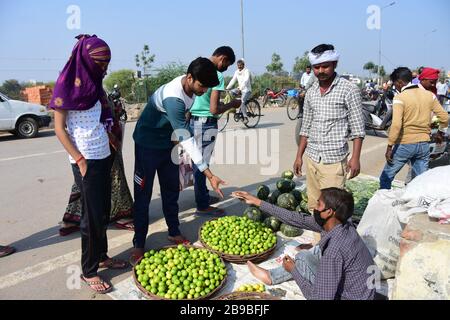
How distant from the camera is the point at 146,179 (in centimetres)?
340

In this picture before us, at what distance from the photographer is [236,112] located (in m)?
11.8

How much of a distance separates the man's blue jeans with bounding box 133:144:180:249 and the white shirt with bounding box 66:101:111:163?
58cm

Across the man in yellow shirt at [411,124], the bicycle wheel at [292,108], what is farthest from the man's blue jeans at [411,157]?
the bicycle wheel at [292,108]

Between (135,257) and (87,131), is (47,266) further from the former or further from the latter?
(87,131)

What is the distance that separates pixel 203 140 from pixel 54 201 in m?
2.57

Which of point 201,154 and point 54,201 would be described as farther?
point 54,201

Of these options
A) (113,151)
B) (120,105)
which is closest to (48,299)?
(113,151)

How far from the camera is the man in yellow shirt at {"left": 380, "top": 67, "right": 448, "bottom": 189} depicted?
4168 mm

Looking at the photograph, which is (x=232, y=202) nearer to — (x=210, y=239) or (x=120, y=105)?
(x=210, y=239)

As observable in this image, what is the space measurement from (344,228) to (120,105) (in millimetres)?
2804

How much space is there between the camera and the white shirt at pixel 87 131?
274cm

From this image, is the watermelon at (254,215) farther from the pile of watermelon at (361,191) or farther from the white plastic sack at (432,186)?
the white plastic sack at (432,186)

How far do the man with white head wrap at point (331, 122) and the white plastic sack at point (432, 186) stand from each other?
1.65ft

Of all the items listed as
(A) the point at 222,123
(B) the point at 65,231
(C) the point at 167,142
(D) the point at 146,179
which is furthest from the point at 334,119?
(A) the point at 222,123
